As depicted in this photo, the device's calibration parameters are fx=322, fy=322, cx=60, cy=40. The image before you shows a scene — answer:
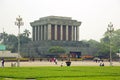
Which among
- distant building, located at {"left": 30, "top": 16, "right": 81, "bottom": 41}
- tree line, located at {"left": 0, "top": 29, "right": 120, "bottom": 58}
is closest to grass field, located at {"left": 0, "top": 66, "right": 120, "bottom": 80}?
tree line, located at {"left": 0, "top": 29, "right": 120, "bottom": 58}

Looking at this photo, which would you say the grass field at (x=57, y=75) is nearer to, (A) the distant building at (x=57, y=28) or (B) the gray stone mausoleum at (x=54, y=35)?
(B) the gray stone mausoleum at (x=54, y=35)

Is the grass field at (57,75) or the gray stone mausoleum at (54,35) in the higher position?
the gray stone mausoleum at (54,35)

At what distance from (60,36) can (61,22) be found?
6.06 m

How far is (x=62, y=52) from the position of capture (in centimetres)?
9719

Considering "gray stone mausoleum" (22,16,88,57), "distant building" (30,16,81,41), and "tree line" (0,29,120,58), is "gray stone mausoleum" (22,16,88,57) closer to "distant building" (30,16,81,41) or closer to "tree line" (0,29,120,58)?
"distant building" (30,16,81,41)

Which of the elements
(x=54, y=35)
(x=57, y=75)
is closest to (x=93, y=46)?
(x=54, y=35)

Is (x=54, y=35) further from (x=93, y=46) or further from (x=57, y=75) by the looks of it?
(x=57, y=75)

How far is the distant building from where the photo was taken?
11056cm

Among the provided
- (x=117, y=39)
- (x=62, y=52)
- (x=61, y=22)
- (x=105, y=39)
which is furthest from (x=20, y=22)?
(x=105, y=39)

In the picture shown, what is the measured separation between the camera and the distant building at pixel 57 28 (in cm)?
11056

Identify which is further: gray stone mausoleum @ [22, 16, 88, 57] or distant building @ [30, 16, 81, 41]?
distant building @ [30, 16, 81, 41]

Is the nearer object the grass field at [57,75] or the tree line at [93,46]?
the grass field at [57,75]

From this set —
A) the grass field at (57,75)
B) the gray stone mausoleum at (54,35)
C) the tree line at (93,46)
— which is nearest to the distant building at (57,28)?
the gray stone mausoleum at (54,35)

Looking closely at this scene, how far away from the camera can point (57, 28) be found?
372 feet
